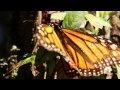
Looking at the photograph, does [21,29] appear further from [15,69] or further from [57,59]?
[57,59]

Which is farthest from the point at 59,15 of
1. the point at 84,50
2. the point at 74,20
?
the point at 84,50

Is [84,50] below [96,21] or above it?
below

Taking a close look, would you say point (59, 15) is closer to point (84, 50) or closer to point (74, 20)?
point (74, 20)

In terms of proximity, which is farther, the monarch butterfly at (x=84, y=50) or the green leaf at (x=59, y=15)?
the green leaf at (x=59, y=15)
